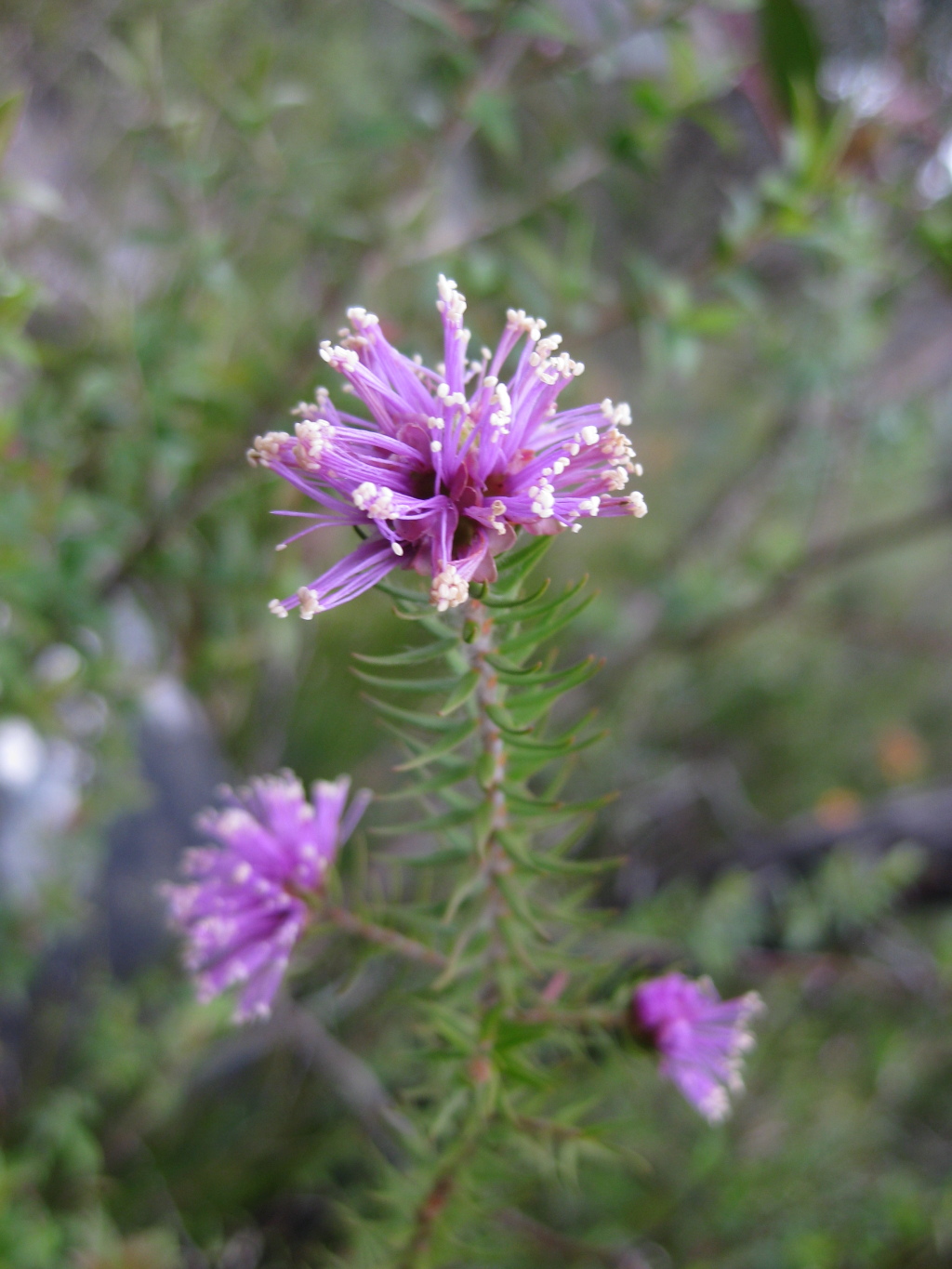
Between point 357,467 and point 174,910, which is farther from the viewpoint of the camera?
point 174,910

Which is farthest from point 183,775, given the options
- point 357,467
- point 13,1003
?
point 357,467

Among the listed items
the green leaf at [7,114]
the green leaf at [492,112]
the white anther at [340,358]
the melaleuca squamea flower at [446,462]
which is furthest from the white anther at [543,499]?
the green leaf at [492,112]

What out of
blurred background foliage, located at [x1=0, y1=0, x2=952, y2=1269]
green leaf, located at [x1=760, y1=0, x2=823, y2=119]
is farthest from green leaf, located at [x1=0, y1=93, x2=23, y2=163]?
green leaf, located at [x1=760, y1=0, x2=823, y2=119]

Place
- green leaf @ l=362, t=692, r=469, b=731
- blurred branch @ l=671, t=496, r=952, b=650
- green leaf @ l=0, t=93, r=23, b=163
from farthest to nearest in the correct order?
blurred branch @ l=671, t=496, r=952, b=650
green leaf @ l=0, t=93, r=23, b=163
green leaf @ l=362, t=692, r=469, b=731

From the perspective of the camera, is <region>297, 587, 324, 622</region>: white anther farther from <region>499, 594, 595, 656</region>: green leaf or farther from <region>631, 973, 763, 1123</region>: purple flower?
<region>631, 973, 763, 1123</region>: purple flower

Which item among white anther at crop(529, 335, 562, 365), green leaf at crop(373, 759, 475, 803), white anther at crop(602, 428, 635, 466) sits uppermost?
white anther at crop(529, 335, 562, 365)

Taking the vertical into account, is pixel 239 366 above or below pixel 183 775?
above

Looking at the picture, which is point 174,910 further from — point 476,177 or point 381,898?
point 476,177
